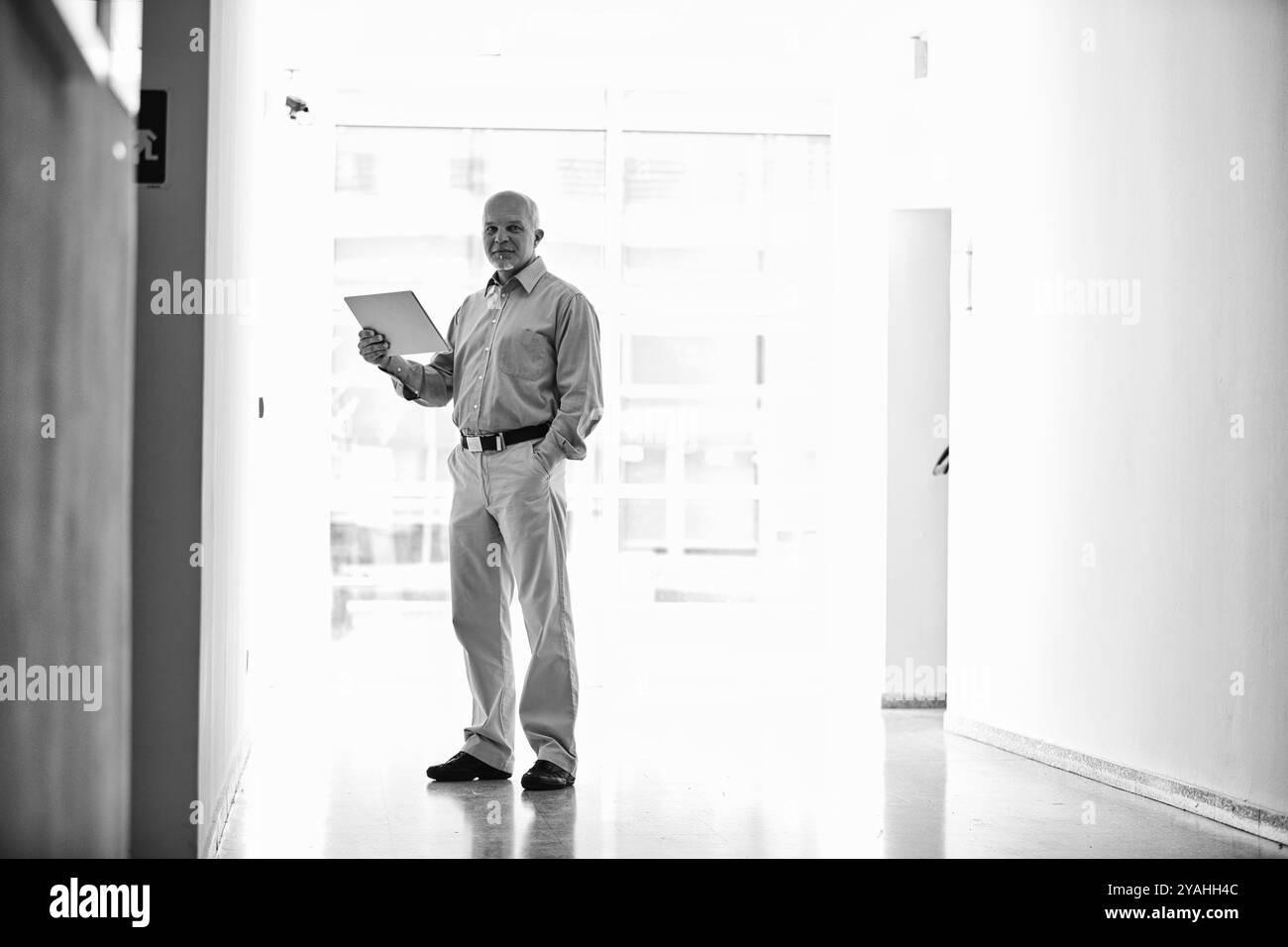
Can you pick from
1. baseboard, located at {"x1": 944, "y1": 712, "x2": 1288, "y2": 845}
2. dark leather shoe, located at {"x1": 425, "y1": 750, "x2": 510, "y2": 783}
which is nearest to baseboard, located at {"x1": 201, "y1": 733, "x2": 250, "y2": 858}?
dark leather shoe, located at {"x1": 425, "y1": 750, "x2": 510, "y2": 783}

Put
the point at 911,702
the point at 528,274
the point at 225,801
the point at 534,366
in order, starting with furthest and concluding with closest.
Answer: the point at 911,702
the point at 528,274
the point at 534,366
the point at 225,801

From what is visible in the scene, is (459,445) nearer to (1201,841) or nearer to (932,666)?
(1201,841)

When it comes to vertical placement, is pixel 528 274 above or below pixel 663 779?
above

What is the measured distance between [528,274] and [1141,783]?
2.35 metres

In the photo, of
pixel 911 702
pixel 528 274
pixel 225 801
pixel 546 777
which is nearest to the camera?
pixel 225 801

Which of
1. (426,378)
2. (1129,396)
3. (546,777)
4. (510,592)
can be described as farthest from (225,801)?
(1129,396)

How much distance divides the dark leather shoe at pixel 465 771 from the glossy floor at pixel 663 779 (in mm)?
54

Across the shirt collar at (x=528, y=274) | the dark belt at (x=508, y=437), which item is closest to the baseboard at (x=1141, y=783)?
the dark belt at (x=508, y=437)

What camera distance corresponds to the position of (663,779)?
4.18 metres

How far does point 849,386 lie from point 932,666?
1.36 meters

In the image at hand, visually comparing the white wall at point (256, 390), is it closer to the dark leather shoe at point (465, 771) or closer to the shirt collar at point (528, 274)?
the dark leather shoe at point (465, 771)

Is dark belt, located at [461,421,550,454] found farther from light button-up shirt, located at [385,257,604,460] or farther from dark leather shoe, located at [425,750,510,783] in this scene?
dark leather shoe, located at [425,750,510,783]

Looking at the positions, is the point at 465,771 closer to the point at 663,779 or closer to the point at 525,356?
the point at 663,779

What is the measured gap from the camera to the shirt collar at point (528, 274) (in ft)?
13.6
